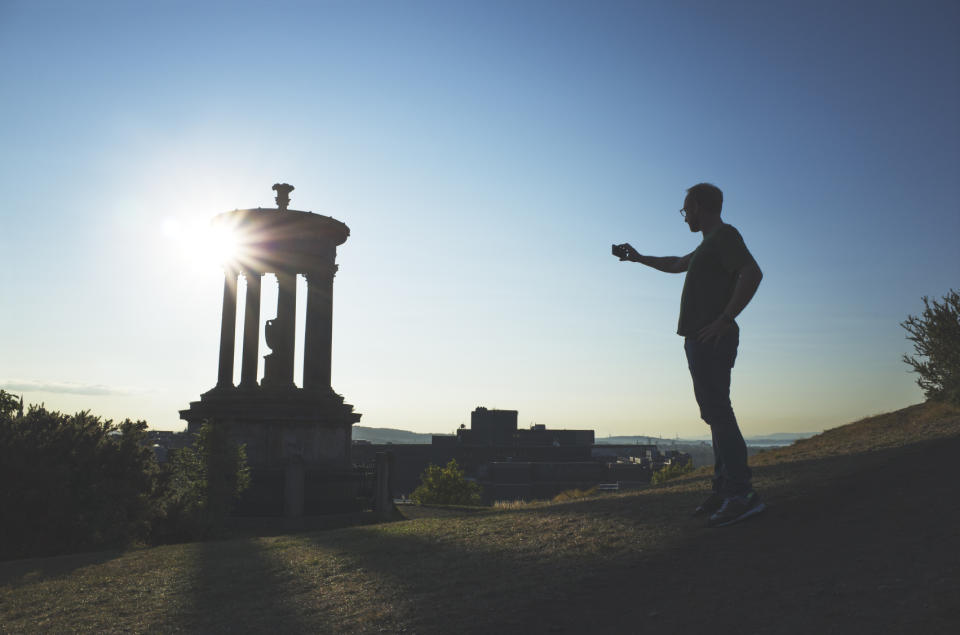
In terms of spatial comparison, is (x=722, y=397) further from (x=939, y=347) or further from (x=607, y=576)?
(x=939, y=347)

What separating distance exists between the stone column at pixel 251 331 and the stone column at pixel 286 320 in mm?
666

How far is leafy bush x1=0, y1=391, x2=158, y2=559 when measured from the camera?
1015 cm

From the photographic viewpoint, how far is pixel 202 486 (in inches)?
571

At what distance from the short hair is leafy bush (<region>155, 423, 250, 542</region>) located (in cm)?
1145

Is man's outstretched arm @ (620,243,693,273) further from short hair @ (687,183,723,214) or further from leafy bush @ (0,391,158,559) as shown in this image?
leafy bush @ (0,391,158,559)

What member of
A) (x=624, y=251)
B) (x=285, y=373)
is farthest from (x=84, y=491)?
(x=624, y=251)

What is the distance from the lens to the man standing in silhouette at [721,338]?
15.5 ft

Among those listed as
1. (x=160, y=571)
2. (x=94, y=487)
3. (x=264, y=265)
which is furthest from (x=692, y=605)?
(x=264, y=265)

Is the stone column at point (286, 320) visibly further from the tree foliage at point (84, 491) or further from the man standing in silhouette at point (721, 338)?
the man standing in silhouette at point (721, 338)

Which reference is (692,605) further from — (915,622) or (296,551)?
(296,551)

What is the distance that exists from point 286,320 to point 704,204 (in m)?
17.0

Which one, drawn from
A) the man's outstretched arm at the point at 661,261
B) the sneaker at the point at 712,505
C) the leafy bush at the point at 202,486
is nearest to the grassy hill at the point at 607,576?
the sneaker at the point at 712,505

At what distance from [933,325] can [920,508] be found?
14.8 m

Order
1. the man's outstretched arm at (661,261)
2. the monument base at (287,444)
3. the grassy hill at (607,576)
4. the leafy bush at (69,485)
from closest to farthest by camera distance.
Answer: the grassy hill at (607,576), the man's outstretched arm at (661,261), the leafy bush at (69,485), the monument base at (287,444)
